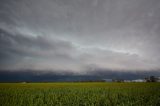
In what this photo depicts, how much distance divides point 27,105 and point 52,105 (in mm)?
1976

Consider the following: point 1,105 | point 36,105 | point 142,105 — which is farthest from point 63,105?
point 142,105

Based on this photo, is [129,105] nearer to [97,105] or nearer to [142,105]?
[142,105]

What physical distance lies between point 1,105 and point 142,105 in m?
11.5

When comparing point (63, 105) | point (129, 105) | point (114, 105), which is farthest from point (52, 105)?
point (129, 105)

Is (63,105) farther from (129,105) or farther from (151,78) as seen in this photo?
(151,78)

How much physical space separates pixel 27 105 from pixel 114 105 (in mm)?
7090

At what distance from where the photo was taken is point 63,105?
15.6 metres

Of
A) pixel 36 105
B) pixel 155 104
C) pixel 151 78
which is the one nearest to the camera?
pixel 36 105

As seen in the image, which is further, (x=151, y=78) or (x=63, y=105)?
(x=151, y=78)

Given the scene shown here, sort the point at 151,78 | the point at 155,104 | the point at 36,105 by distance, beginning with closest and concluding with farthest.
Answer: the point at 36,105 → the point at 155,104 → the point at 151,78

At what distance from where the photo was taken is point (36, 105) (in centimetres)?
1482

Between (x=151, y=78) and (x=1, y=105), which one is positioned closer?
(x=1, y=105)

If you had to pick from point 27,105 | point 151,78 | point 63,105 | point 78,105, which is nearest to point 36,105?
point 27,105

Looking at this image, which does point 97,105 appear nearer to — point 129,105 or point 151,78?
point 129,105
